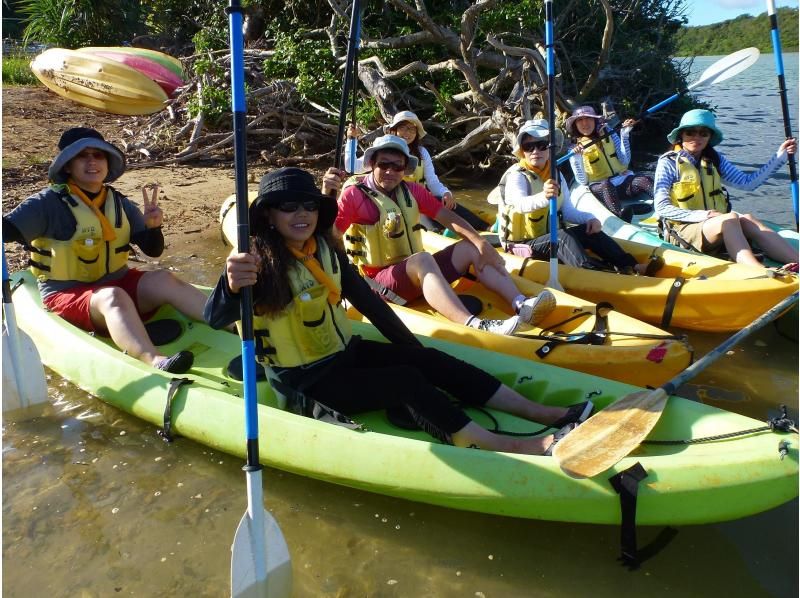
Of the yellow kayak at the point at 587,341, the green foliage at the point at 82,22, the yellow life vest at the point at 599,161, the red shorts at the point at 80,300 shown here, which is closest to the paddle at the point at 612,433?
the yellow kayak at the point at 587,341

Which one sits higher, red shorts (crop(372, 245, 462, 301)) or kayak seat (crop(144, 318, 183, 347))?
red shorts (crop(372, 245, 462, 301))

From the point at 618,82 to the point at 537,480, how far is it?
1007 cm

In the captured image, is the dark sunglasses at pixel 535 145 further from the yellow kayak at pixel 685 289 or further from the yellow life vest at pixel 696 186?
the yellow life vest at pixel 696 186

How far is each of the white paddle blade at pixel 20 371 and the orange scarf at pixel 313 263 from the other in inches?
69.8

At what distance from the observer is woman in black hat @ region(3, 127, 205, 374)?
11.8ft

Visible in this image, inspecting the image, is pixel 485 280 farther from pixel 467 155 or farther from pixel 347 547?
pixel 467 155

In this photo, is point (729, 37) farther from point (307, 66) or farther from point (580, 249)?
point (580, 249)

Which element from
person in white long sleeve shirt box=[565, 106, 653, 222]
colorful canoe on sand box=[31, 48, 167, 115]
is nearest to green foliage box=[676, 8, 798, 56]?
person in white long sleeve shirt box=[565, 106, 653, 222]

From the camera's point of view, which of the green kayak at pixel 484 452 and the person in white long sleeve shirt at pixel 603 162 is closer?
the green kayak at pixel 484 452

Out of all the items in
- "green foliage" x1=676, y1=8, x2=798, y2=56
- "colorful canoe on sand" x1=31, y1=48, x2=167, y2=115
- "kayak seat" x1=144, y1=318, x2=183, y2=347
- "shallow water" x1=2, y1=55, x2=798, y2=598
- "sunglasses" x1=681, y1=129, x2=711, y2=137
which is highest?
"green foliage" x1=676, y1=8, x2=798, y2=56

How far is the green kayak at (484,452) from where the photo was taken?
2.41 metres

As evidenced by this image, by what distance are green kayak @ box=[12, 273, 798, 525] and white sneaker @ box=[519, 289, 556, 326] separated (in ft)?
1.88

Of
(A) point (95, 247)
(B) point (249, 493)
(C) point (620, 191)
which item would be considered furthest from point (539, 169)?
(B) point (249, 493)

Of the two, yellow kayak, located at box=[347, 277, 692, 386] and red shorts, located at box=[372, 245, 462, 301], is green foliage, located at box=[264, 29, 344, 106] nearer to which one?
red shorts, located at box=[372, 245, 462, 301]
